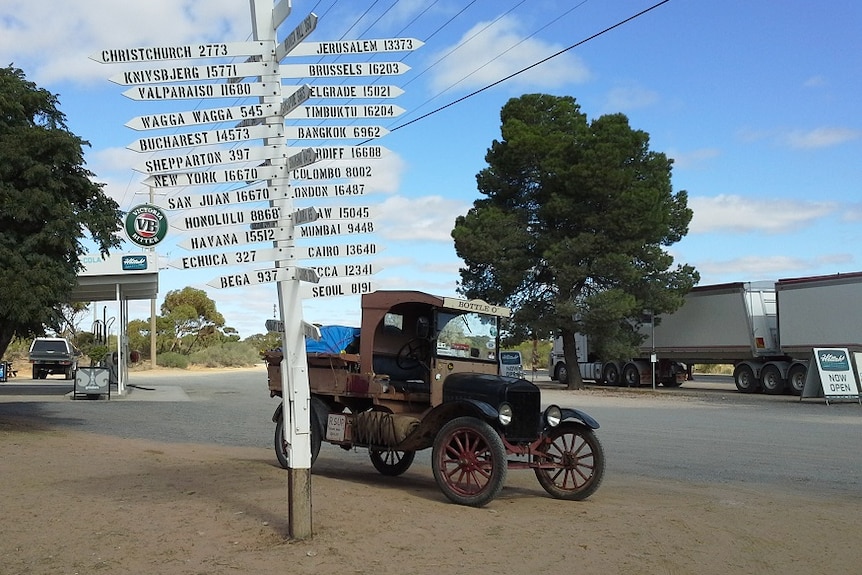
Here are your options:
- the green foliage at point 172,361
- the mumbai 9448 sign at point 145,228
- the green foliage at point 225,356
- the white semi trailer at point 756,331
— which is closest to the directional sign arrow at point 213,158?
the mumbai 9448 sign at point 145,228

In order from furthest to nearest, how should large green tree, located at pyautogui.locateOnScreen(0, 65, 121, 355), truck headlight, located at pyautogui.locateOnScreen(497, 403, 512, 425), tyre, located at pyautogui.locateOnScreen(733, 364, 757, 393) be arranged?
tyre, located at pyautogui.locateOnScreen(733, 364, 757, 393) < large green tree, located at pyautogui.locateOnScreen(0, 65, 121, 355) < truck headlight, located at pyautogui.locateOnScreen(497, 403, 512, 425)

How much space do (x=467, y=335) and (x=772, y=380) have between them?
25946 mm

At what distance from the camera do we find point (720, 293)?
118ft

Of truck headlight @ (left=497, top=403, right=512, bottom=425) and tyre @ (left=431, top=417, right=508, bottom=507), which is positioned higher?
truck headlight @ (left=497, top=403, right=512, bottom=425)

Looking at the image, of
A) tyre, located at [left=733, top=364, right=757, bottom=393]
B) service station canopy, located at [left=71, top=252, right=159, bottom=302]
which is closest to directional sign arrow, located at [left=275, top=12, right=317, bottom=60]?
service station canopy, located at [left=71, top=252, right=159, bottom=302]

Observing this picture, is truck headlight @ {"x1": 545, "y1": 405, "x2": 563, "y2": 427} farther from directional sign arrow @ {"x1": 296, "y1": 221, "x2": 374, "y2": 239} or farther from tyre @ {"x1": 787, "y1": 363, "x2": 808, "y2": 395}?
tyre @ {"x1": 787, "y1": 363, "x2": 808, "y2": 395}

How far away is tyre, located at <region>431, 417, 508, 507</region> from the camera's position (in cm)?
873

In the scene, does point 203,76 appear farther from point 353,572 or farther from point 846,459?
point 846,459

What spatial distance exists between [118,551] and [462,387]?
415cm

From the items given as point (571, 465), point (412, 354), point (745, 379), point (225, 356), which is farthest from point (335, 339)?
point (225, 356)

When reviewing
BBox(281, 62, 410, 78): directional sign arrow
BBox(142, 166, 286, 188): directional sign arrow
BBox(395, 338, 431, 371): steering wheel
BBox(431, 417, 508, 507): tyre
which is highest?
BBox(281, 62, 410, 78): directional sign arrow

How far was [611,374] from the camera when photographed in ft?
138

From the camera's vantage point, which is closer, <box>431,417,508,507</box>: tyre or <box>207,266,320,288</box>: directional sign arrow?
<box>207,266,320,288</box>: directional sign arrow

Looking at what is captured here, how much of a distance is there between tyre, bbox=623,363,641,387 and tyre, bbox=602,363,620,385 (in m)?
0.52
